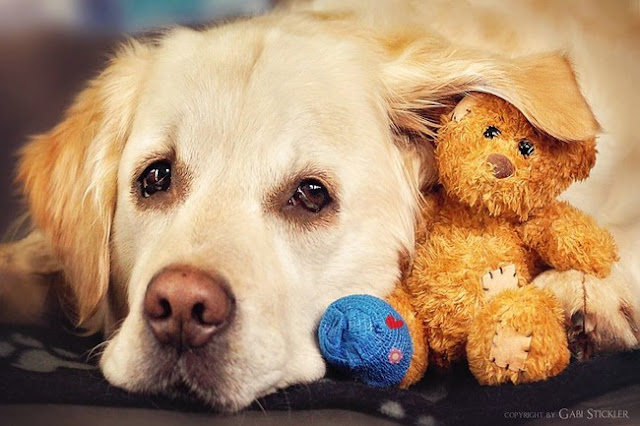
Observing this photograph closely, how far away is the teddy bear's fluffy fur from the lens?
143 centimetres

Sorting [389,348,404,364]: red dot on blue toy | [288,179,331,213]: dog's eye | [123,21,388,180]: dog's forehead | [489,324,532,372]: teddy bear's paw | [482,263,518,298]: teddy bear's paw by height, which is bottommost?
[389,348,404,364]: red dot on blue toy

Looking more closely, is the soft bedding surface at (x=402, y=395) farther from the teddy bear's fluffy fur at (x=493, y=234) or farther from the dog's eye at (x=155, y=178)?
the dog's eye at (x=155, y=178)

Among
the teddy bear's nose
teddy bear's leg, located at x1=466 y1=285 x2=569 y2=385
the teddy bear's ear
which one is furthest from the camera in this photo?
the teddy bear's ear

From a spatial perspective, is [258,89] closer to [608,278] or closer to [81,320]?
[81,320]

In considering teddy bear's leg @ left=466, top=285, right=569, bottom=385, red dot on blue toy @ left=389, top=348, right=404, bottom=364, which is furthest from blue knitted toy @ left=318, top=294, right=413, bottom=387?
teddy bear's leg @ left=466, top=285, right=569, bottom=385

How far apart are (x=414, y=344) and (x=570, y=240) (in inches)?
13.3

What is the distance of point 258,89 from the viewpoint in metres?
1.55

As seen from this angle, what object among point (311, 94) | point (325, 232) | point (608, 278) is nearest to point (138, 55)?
point (311, 94)

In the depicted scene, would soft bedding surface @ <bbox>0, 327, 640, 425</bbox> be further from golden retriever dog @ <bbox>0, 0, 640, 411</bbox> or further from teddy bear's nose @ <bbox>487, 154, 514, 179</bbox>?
teddy bear's nose @ <bbox>487, 154, 514, 179</bbox>

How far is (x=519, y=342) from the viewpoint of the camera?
133 cm

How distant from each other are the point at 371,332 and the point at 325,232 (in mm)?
238

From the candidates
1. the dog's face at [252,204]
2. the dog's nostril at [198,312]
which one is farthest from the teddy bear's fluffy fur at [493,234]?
the dog's nostril at [198,312]

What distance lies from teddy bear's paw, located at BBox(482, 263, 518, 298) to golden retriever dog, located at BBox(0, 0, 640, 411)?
0.27ft

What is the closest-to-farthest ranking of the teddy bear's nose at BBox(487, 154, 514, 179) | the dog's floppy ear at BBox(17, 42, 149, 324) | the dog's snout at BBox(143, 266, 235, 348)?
1. the dog's snout at BBox(143, 266, 235, 348)
2. the teddy bear's nose at BBox(487, 154, 514, 179)
3. the dog's floppy ear at BBox(17, 42, 149, 324)
